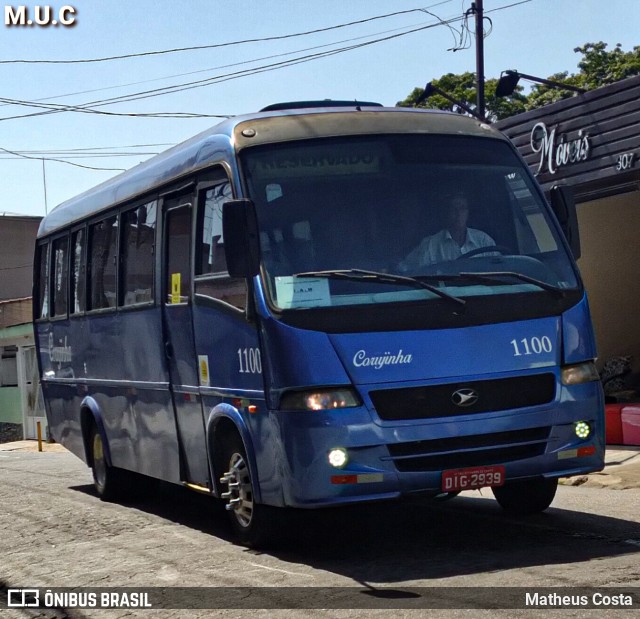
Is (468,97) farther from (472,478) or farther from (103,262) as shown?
(472,478)

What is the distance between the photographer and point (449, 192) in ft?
28.5

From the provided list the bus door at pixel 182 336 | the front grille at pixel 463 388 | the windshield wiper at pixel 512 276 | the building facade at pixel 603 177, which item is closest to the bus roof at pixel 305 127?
the bus door at pixel 182 336

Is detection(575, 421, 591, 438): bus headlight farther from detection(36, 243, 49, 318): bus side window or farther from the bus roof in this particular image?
detection(36, 243, 49, 318): bus side window

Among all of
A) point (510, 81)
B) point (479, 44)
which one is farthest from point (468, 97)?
point (510, 81)

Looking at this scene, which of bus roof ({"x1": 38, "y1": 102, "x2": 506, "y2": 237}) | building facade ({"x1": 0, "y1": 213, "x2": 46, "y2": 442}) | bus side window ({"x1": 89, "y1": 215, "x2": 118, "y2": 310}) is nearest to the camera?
bus roof ({"x1": 38, "y1": 102, "x2": 506, "y2": 237})

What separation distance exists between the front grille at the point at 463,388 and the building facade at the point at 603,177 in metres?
9.79

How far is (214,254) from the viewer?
9125 mm

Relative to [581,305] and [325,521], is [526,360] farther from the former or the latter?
[325,521]

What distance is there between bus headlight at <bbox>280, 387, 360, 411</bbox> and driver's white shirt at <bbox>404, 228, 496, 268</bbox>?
39.0 inches

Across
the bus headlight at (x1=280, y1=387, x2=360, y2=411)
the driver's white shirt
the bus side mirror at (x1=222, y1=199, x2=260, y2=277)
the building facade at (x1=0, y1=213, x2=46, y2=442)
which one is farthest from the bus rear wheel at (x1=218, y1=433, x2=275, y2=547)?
the building facade at (x1=0, y1=213, x2=46, y2=442)

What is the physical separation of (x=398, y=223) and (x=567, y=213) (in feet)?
4.73

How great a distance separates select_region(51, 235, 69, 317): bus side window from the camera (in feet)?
46.5

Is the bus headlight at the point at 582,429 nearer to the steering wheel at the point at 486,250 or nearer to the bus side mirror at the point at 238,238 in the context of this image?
the steering wheel at the point at 486,250

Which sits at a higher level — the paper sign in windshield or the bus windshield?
the bus windshield
